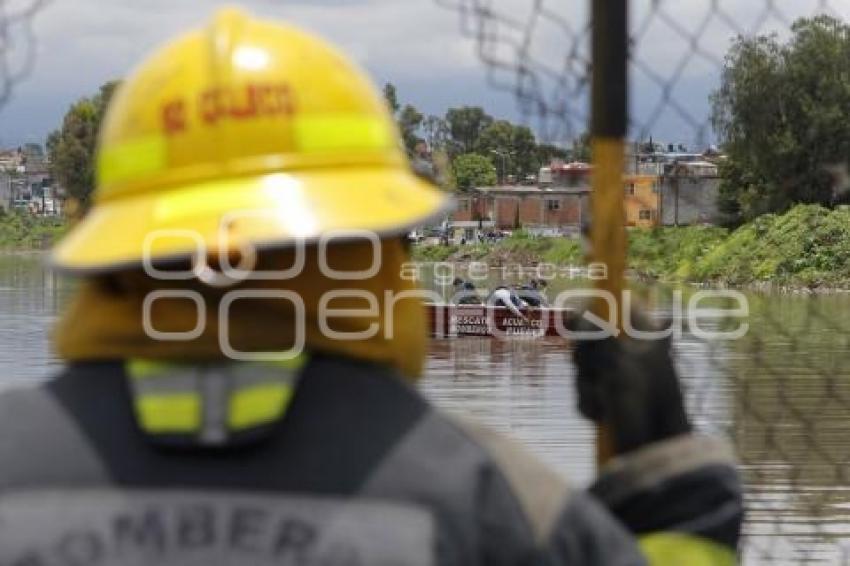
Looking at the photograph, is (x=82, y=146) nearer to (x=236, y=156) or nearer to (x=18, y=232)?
(x=236, y=156)

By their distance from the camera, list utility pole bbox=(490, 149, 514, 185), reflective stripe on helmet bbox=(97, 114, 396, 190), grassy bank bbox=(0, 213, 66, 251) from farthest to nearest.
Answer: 1. grassy bank bbox=(0, 213, 66, 251)
2. utility pole bbox=(490, 149, 514, 185)
3. reflective stripe on helmet bbox=(97, 114, 396, 190)

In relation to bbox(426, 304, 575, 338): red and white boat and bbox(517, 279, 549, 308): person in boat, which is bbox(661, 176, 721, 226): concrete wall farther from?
bbox(517, 279, 549, 308): person in boat

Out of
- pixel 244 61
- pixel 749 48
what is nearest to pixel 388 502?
pixel 244 61

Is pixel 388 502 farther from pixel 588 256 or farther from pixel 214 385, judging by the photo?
pixel 588 256

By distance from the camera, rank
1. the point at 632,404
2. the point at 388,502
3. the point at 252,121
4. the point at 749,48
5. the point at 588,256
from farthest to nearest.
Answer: the point at 749,48 → the point at 588,256 → the point at 632,404 → the point at 252,121 → the point at 388,502

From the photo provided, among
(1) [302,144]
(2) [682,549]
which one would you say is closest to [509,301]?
(2) [682,549]

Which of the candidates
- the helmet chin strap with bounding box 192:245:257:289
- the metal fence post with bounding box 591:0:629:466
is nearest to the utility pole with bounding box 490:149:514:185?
the metal fence post with bounding box 591:0:629:466
